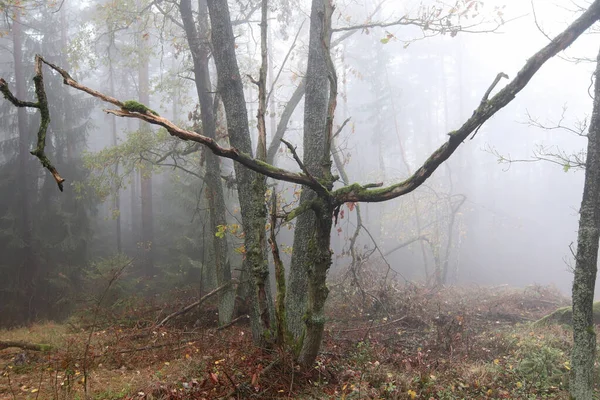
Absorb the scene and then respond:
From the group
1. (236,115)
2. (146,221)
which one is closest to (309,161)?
(236,115)

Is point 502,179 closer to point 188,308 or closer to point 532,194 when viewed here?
point 532,194

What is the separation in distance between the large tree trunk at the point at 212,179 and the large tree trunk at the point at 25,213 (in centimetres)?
915

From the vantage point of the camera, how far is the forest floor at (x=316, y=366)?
512cm

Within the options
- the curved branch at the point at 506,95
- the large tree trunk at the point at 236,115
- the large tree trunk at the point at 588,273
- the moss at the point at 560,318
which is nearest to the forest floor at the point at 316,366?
the moss at the point at 560,318

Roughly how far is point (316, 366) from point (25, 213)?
15.6m

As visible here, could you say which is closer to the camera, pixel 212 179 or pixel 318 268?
pixel 318 268

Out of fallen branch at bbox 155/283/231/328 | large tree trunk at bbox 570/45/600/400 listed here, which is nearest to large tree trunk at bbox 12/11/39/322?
fallen branch at bbox 155/283/231/328

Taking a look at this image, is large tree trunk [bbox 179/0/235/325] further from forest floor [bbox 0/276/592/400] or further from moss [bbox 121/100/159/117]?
moss [bbox 121/100/159/117]

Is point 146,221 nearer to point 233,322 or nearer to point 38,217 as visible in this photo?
point 38,217

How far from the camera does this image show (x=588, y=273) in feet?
19.8

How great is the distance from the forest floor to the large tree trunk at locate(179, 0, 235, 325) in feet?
2.65

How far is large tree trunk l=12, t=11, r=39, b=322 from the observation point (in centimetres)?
1524

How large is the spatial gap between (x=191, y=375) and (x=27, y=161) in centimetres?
1627

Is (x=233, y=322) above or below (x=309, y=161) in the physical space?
below
